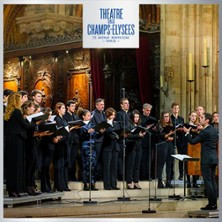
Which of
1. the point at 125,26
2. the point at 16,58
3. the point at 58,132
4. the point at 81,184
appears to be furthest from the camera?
the point at 16,58

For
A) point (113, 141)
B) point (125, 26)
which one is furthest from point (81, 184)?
point (125, 26)

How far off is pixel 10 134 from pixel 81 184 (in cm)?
169

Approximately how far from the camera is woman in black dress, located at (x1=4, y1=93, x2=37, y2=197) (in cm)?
1096

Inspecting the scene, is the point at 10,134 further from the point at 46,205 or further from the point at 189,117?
the point at 189,117

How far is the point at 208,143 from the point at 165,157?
4.10 feet

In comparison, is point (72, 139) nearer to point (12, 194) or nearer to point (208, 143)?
point (12, 194)

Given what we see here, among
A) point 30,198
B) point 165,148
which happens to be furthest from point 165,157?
point 30,198

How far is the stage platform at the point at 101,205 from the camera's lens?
35.5ft

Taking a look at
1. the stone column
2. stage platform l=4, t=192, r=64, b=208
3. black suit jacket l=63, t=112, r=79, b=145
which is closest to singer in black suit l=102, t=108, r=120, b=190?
black suit jacket l=63, t=112, r=79, b=145

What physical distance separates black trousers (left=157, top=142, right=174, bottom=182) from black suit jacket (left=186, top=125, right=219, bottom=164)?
1.09 meters

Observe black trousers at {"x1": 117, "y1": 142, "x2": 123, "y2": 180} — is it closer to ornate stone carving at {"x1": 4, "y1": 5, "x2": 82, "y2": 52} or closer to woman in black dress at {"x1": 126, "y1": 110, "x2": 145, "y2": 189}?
woman in black dress at {"x1": 126, "y1": 110, "x2": 145, "y2": 189}

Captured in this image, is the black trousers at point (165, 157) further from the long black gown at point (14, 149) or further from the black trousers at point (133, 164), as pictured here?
the long black gown at point (14, 149)

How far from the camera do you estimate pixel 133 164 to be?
1246 cm

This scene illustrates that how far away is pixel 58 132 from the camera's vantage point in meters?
11.4
